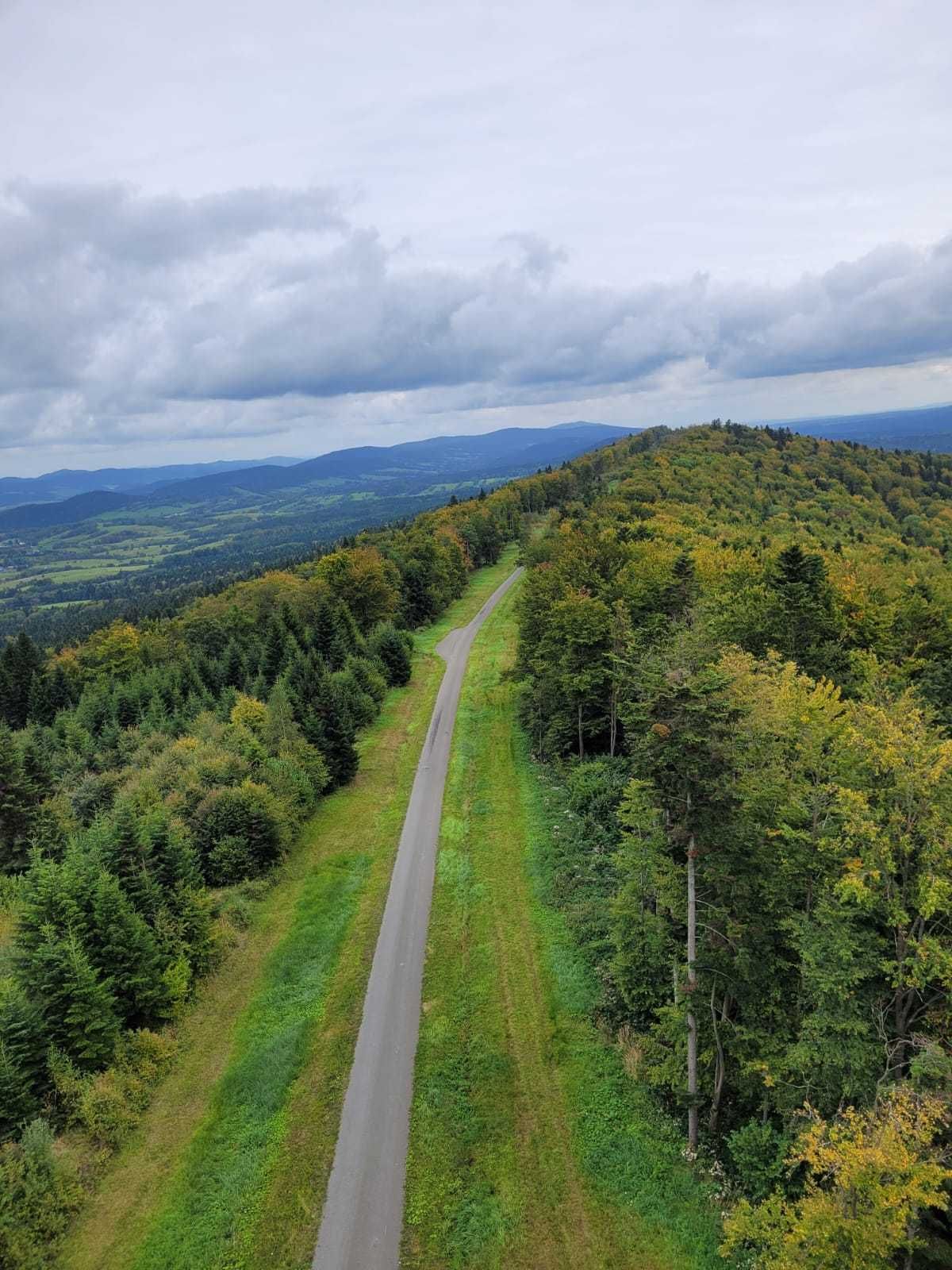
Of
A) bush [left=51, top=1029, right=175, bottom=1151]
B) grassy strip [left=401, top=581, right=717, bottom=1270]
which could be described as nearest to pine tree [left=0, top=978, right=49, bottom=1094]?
bush [left=51, top=1029, right=175, bottom=1151]

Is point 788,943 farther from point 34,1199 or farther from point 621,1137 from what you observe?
point 34,1199

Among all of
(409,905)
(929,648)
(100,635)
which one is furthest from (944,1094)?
(100,635)

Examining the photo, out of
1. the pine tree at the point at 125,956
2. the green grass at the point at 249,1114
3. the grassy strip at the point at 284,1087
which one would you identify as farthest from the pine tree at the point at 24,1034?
the green grass at the point at 249,1114

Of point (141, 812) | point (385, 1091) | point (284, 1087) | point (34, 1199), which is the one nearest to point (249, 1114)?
point (284, 1087)

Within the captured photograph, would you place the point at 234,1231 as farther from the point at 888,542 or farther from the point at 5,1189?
the point at 888,542

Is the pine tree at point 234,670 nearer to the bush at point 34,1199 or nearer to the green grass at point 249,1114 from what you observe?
the green grass at point 249,1114
